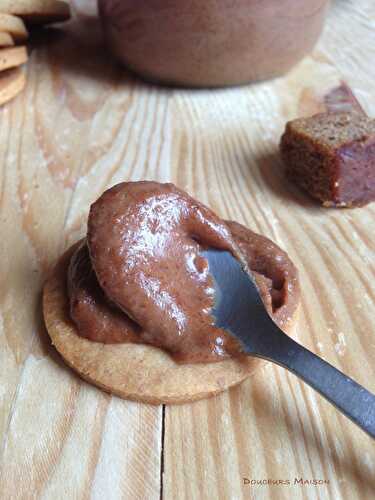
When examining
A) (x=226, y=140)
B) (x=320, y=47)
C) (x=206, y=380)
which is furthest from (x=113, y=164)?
(x=320, y=47)

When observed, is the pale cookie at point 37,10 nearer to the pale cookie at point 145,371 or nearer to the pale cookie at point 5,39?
the pale cookie at point 5,39

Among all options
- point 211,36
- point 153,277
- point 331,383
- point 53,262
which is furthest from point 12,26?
point 331,383

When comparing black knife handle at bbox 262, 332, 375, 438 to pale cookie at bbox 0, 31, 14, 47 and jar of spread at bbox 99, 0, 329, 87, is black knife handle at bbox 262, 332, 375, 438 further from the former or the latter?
pale cookie at bbox 0, 31, 14, 47

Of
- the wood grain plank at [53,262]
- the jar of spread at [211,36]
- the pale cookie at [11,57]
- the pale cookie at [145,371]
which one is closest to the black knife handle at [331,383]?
the pale cookie at [145,371]

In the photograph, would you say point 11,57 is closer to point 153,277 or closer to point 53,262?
point 53,262

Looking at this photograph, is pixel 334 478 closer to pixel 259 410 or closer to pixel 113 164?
pixel 259 410

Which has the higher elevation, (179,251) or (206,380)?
(179,251)
